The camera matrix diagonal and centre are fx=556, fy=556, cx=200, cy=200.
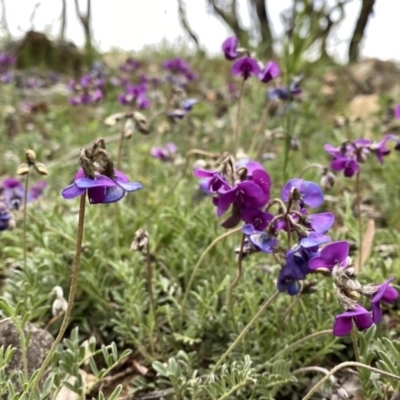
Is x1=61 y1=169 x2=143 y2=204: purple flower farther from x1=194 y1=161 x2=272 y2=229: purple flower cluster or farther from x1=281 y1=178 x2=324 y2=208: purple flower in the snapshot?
x1=281 y1=178 x2=324 y2=208: purple flower

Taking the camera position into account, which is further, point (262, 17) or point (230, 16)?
point (262, 17)

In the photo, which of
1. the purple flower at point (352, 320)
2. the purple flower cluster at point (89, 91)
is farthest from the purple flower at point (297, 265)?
the purple flower cluster at point (89, 91)

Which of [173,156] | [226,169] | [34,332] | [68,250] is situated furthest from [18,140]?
[226,169]

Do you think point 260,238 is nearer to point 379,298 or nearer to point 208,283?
point 379,298

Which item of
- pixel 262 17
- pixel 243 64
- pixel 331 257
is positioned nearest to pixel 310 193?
pixel 331 257

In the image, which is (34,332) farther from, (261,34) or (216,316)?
(261,34)

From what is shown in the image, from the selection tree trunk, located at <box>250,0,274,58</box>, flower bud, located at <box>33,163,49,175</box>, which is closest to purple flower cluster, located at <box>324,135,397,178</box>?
flower bud, located at <box>33,163,49,175</box>
